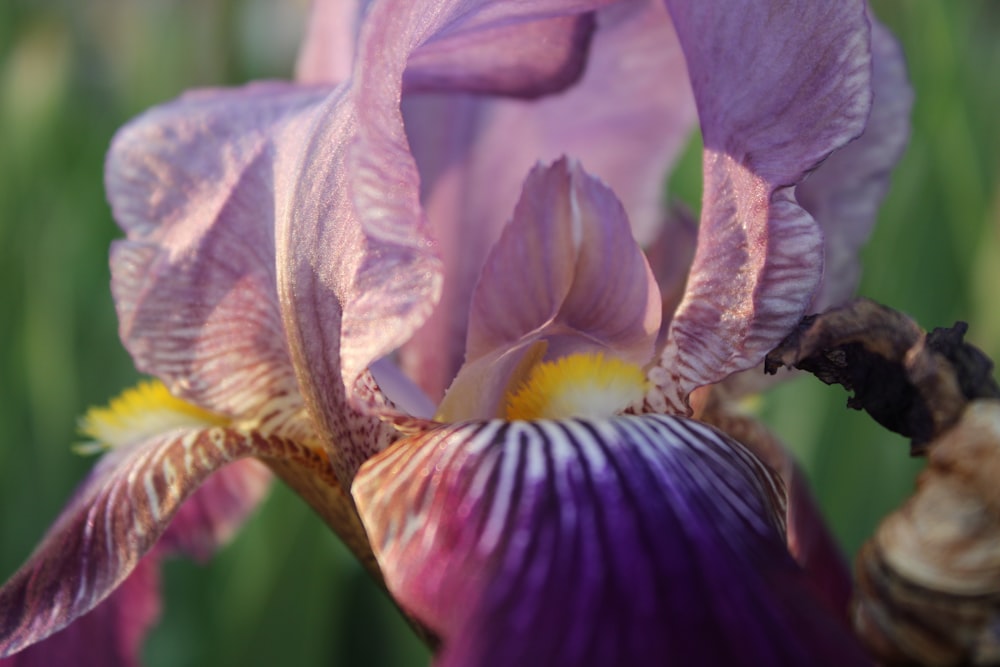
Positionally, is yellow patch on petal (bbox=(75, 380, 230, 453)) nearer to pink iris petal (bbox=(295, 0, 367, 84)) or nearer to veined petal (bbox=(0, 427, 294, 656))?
veined petal (bbox=(0, 427, 294, 656))

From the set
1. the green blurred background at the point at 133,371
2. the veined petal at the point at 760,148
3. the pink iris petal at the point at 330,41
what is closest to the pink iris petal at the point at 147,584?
the green blurred background at the point at 133,371

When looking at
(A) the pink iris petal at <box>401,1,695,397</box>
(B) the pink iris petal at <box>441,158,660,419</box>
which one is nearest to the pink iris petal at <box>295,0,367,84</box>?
(A) the pink iris petal at <box>401,1,695,397</box>

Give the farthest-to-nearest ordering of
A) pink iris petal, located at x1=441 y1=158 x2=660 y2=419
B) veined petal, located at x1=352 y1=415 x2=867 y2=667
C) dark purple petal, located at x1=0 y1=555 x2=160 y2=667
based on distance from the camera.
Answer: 1. dark purple petal, located at x1=0 y1=555 x2=160 y2=667
2. pink iris petal, located at x1=441 y1=158 x2=660 y2=419
3. veined petal, located at x1=352 y1=415 x2=867 y2=667

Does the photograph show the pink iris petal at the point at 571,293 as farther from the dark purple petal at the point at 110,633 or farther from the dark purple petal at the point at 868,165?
the dark purple petal at the point at 110,633

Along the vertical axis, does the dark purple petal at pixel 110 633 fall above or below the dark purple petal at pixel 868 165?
below

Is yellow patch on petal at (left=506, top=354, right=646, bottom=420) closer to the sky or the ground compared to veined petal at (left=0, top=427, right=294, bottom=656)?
closer to the sky

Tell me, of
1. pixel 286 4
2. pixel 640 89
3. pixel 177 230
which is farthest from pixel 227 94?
pixel 286 4
